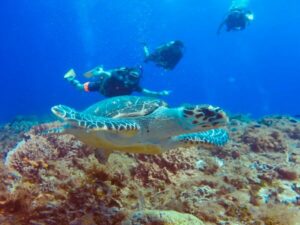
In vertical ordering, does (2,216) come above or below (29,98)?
below

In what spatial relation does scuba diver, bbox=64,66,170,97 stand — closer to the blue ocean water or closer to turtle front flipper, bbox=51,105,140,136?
turtle front flipper, bbox=51,105,140,136

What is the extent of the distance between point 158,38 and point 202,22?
62.3ft

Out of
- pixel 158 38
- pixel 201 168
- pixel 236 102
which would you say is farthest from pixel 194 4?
pixel 201 168

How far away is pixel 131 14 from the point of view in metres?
92.4

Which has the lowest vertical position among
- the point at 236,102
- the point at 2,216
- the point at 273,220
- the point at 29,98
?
the point at 2,216

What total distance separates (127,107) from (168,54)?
252 inches

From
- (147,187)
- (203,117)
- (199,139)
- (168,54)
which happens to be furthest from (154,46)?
(203,117)

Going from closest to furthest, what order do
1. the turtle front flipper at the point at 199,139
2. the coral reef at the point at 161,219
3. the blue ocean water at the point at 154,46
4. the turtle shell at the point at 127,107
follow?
the coral reef at the point at 161,219 < the turtle front flipper at the point at 199,139 < the turtle shell at the point at 127,107 < the blue ocean water at the point at 154,46

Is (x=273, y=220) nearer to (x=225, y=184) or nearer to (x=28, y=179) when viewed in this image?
(x=225, y=184)

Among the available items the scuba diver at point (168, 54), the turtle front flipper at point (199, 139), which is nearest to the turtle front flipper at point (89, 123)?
the turtle front flipper at point (199, 139)

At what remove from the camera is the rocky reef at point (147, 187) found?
3.16m

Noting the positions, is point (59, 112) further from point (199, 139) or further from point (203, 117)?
point (199, 139)

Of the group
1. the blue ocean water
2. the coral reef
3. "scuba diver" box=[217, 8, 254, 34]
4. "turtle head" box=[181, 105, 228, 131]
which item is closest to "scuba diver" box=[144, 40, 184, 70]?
"scuba diver" box=[217, 8, 254, 34]

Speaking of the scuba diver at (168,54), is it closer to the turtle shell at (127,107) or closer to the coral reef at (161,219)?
the turtle shell at (127,107)
